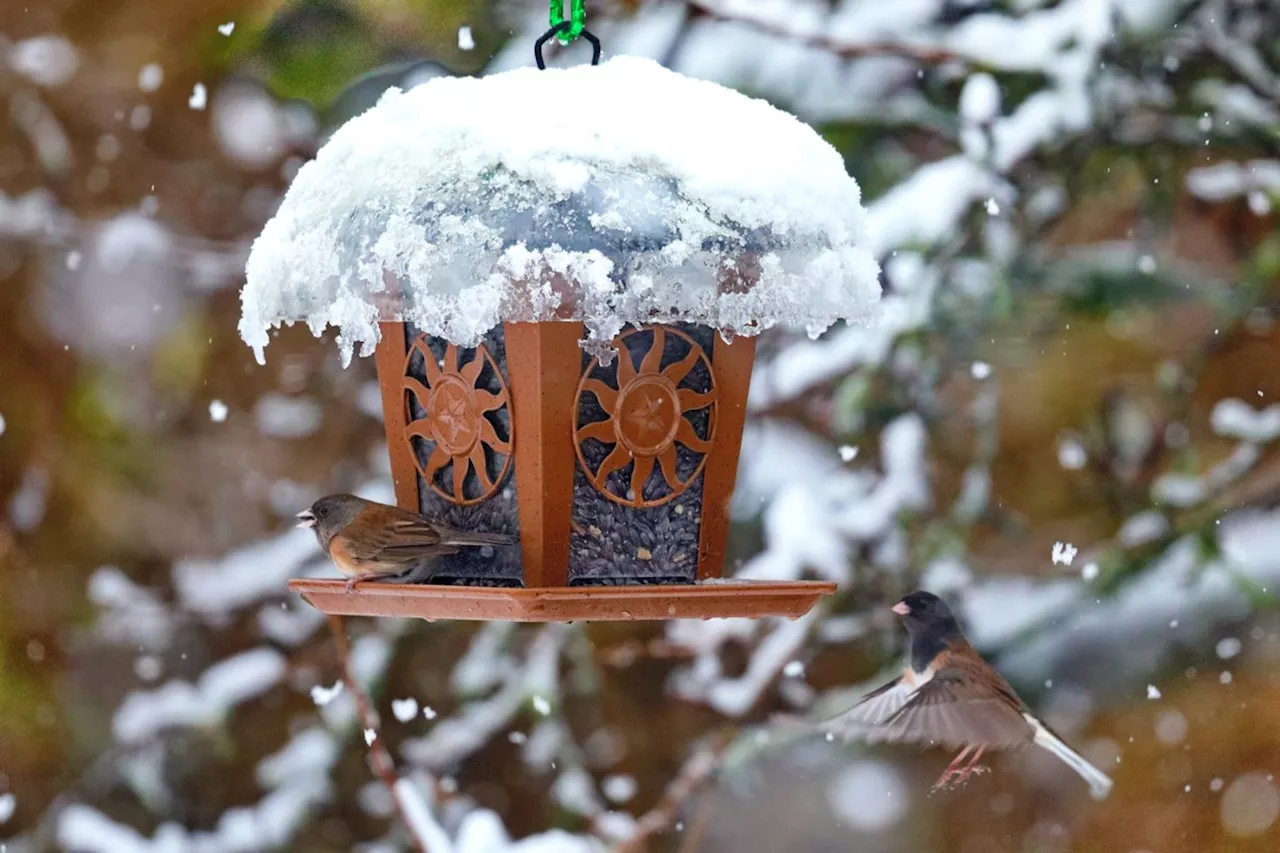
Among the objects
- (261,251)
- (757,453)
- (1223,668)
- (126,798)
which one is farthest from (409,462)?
(1223,668)

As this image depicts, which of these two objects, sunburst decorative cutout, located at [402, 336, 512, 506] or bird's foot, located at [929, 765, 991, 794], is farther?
bird's foot, located at [929, 765, 991, 794]

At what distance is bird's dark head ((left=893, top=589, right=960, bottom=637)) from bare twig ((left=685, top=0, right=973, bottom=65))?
1.25 m

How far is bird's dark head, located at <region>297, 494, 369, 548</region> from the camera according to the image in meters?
2.05

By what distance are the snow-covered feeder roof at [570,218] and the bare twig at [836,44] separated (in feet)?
4.01

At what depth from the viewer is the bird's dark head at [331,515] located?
2053 mm

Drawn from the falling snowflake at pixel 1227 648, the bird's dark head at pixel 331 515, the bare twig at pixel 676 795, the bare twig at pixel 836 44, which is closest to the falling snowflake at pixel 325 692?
the bare twig at pixel 676 795

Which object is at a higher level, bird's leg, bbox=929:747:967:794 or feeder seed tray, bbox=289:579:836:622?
feeder seed tray, bbox=289:579:836:622

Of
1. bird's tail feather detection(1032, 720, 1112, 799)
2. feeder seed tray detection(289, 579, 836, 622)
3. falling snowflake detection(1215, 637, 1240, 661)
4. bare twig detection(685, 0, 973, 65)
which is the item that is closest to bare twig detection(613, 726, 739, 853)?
bird's tail feather detection(1032, 720, 1112, 799)

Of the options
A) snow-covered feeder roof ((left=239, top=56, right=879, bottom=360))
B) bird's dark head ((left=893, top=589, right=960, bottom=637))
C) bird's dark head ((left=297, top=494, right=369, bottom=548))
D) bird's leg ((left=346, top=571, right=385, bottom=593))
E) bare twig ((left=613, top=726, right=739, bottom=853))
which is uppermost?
snow-covered feeder roof ((left=239, top=56, right=879, bottom=360))

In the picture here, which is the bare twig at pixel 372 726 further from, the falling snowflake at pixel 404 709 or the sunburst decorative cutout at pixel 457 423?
the sunburst decorative cutout at pixel 457 423

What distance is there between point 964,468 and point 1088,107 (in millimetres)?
847

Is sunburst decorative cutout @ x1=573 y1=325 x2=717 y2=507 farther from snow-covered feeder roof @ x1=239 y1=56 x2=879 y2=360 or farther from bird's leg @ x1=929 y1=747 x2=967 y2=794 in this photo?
bird's leg @ x1=929 y1=747 x2=967 y2=794

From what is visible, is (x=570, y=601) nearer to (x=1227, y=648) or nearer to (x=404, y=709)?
(x=404, y=709)

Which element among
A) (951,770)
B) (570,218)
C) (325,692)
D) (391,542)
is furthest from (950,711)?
(325,692)
